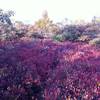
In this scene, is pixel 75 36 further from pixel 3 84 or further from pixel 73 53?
pixel 3 84

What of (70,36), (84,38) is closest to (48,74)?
(84,38)

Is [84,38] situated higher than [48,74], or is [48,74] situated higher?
[84,38]

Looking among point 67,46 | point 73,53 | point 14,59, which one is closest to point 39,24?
point 67,46

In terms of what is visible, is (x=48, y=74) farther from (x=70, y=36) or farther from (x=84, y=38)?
(x=70, y=36)

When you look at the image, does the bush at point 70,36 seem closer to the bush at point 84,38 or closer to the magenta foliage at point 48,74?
the bush at point 84,38

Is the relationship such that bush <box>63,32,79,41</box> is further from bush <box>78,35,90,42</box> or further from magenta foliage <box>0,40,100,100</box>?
magenta foliage <box>0,40,100,100</box>

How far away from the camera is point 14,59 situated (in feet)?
33.0

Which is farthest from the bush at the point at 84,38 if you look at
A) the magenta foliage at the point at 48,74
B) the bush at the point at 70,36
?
the magenta foliage at the point at 48,74

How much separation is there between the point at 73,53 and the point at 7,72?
363cm

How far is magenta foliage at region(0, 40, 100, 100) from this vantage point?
7.54 metres

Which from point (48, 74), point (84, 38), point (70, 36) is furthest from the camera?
point (70, 36)

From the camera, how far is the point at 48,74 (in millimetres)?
9000

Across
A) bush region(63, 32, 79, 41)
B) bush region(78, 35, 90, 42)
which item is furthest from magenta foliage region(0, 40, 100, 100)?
bush region(63, 32, 79, 41)

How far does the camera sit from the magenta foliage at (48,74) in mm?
7543
